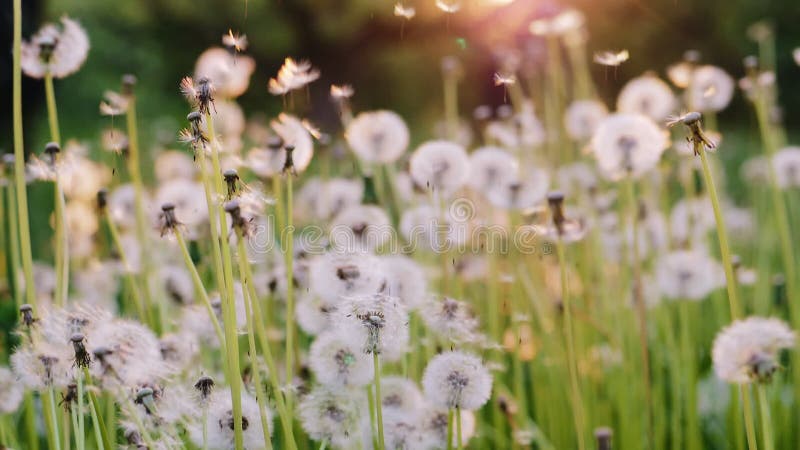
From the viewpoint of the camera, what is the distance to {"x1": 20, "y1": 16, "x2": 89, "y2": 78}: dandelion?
1.23 m

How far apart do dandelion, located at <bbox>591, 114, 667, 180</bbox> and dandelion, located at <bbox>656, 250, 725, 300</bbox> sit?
47 cm

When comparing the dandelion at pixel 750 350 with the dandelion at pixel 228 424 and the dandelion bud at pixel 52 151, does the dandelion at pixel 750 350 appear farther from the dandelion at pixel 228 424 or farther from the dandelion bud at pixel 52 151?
the dandelion bud at pixel 52 151

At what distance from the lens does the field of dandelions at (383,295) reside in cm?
99

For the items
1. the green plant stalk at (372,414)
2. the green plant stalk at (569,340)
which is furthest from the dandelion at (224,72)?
the green plant stalk at (569,340)

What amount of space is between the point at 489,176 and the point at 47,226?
391 cm

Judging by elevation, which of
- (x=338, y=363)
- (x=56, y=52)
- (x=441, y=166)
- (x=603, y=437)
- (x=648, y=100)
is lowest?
(x=603, y=437)

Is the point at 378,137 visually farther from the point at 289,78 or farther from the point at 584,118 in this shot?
the point at 584,118

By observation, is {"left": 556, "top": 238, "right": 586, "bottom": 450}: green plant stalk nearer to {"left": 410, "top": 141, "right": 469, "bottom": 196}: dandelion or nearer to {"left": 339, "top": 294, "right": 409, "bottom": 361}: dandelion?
{"left": 339, "top": 294, "right": 409, "bottom": 361}: dandelion

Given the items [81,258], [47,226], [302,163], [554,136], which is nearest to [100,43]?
[47,226]

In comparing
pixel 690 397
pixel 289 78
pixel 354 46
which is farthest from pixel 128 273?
pixel 354 46

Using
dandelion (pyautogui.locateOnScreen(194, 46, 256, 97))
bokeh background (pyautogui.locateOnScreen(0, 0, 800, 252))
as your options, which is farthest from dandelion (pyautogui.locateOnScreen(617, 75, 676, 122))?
bokeh background (pyautogui.locateOnScreen(0, 0, 800, 252))

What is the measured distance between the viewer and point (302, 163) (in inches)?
49.3

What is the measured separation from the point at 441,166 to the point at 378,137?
25 cm

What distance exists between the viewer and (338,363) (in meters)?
1.15
